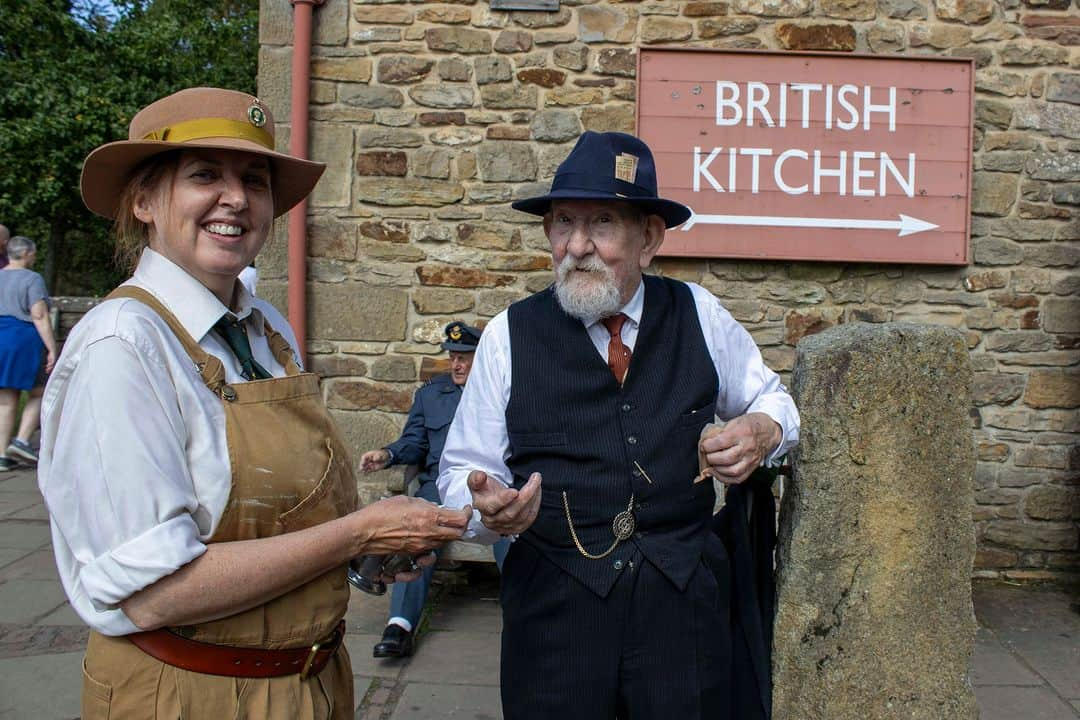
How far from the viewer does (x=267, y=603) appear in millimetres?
1571

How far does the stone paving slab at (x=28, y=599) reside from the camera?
4.40m

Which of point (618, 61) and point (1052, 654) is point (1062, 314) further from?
point (618, 61)

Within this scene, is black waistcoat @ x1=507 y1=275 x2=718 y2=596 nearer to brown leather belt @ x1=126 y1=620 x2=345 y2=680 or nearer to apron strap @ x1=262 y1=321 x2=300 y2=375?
apron strap @ x1=262 y1=321 x2=300 y2=375

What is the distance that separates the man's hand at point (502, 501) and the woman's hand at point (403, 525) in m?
0.17

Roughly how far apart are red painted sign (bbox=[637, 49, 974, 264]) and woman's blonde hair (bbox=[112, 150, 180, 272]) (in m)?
3.49

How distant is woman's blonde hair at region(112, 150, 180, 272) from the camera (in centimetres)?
168

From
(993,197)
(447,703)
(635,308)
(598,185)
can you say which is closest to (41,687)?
(447,703)

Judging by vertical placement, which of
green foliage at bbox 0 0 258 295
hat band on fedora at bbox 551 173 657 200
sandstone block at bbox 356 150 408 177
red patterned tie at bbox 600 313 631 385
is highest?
green foliage at bbox 0 0 258 295

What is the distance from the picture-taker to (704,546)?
216cm

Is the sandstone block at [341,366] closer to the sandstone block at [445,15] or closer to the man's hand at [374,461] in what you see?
the man's hand at [374,461]

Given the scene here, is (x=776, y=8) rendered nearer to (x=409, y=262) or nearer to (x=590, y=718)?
(x=409, y=262)

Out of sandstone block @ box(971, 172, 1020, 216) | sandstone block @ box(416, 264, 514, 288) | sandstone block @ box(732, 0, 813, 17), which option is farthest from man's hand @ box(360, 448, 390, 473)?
sandstone block @ box(971, 172, 1020, 216)

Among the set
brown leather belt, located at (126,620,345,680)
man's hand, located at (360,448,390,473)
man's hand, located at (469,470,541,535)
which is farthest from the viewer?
man's hand, located at (360,448,390,473)

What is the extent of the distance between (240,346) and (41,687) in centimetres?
270
